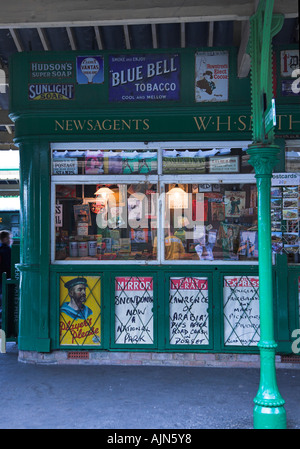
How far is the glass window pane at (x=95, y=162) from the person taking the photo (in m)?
7.29

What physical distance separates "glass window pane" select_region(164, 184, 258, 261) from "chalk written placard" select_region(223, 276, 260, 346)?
0.44 m

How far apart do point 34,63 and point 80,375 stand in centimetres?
427

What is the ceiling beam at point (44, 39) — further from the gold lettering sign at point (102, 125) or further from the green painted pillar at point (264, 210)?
the green painted pillar at point (264, 210)

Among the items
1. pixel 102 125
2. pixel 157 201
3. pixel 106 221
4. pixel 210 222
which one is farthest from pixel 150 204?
pixel 102 125

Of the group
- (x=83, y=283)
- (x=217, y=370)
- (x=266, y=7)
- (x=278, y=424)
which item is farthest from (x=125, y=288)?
(x=266, y=7)

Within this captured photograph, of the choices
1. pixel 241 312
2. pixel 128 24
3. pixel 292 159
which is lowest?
pixel 241 312

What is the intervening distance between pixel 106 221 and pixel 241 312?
2.27m

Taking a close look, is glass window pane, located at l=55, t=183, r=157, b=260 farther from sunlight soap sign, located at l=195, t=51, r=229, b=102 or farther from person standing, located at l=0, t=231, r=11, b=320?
person standing, located at l=0, t=231, r=11, b=320

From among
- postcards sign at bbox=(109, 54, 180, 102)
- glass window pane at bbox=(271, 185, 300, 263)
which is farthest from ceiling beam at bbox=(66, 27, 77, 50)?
glass window pane at bbox=(271, 185, 300, 263)

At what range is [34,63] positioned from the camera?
7.26 metres

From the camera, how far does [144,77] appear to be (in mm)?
7164

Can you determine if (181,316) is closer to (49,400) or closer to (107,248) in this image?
(107,248)

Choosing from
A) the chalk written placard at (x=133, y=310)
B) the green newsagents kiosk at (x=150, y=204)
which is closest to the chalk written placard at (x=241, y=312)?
the green newsagents kiosk at (x=150, y=204)

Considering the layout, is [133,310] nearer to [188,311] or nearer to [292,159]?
[188,311]
